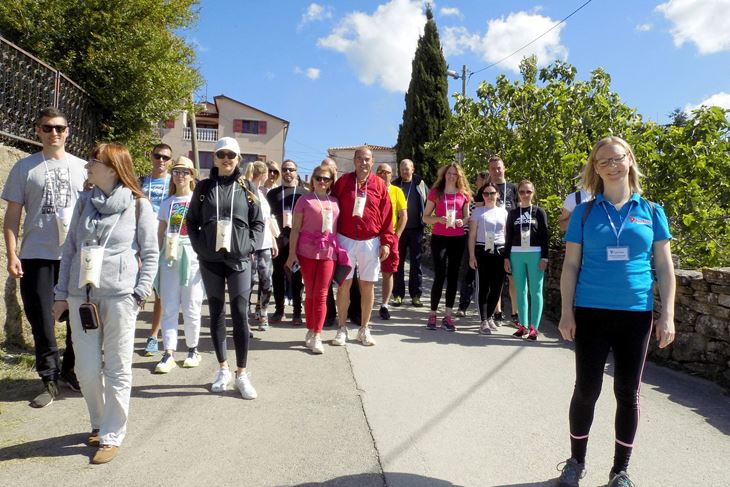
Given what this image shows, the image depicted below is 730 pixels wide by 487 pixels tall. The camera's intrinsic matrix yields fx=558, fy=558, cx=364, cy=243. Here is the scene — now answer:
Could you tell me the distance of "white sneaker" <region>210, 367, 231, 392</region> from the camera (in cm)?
445

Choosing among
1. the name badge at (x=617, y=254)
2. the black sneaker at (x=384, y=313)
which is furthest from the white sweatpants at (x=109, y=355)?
the black sneaker at (x=384, y=313)

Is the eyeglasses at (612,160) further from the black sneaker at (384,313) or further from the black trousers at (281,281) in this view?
the black sneaker at (384,313)

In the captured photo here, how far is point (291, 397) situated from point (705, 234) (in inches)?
241

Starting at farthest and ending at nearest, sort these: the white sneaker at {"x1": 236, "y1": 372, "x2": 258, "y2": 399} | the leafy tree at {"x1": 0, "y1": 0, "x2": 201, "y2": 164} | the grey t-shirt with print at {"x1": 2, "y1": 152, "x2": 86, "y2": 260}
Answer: the leafy tree at {"x1": 0, "y1": 0, "x2": 201, "y2": 164} < the white sneaker at {"x1": 236, "y1": 372, "x2": 258, "y2": 399} < the grey t-shirt with print at {"x1": 2, "y1": 152, "x2": 86, "y2": 260}

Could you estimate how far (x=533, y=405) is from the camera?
14.5ft

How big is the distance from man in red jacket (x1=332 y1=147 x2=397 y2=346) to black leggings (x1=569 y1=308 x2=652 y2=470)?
3.04 m

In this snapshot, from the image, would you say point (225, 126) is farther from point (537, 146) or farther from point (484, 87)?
point (537, 146)

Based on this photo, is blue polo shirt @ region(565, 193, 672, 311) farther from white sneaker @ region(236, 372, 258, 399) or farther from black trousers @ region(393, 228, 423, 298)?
black trousers @ region(393, 228, 423, 298)

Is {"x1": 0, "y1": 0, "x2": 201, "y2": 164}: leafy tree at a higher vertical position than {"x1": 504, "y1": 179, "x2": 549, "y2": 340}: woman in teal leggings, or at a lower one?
higher

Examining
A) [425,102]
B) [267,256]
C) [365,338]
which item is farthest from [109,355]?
[425,102]

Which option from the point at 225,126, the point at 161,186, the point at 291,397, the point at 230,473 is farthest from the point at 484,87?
the point at 225,126

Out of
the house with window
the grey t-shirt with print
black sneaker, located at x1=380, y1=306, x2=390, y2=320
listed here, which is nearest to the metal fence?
the grey t-shirt with print

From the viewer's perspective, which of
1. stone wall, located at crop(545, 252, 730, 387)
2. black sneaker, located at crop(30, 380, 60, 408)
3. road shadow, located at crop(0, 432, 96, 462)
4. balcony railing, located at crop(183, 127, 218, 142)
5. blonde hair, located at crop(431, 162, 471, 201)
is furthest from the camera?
balcony railing, located at crop(183, 127, 218, 142)

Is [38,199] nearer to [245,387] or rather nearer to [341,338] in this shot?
[245,387]
